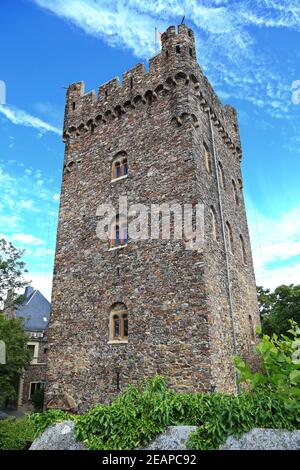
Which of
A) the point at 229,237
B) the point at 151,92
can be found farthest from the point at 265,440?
the point at 151,92

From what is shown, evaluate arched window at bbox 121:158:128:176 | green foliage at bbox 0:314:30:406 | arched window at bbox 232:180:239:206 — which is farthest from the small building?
arched window at bbox 232:180:239:206

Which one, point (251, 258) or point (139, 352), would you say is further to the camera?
point (251, 258)

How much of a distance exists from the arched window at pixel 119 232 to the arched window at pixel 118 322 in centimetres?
253

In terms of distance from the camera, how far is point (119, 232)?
44.2 ft

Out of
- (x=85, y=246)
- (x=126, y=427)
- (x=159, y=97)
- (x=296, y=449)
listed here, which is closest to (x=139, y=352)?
(x=85, y=246)

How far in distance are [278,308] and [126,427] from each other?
61.6ft

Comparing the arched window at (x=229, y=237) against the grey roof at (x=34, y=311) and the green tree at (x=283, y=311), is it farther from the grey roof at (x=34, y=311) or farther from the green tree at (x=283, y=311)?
the grey roof at (x=34, y=311)

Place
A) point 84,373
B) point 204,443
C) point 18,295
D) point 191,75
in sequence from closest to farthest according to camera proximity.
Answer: point 204,443 → point 84,373 → point 191,75 → point 18,295

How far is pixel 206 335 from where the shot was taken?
9906 mm

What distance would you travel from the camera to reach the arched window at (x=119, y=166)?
14.4m

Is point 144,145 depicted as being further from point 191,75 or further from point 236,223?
point 236,223

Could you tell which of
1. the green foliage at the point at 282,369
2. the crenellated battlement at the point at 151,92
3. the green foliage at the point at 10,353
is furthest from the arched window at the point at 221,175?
the green foliage at the point at 10,353

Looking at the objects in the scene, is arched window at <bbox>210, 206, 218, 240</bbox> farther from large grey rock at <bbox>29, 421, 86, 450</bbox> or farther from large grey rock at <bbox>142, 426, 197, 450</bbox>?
large grey rock at <bbox>29, 421, 86, 450</bbox>

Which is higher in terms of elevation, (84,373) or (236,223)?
(236,223)
